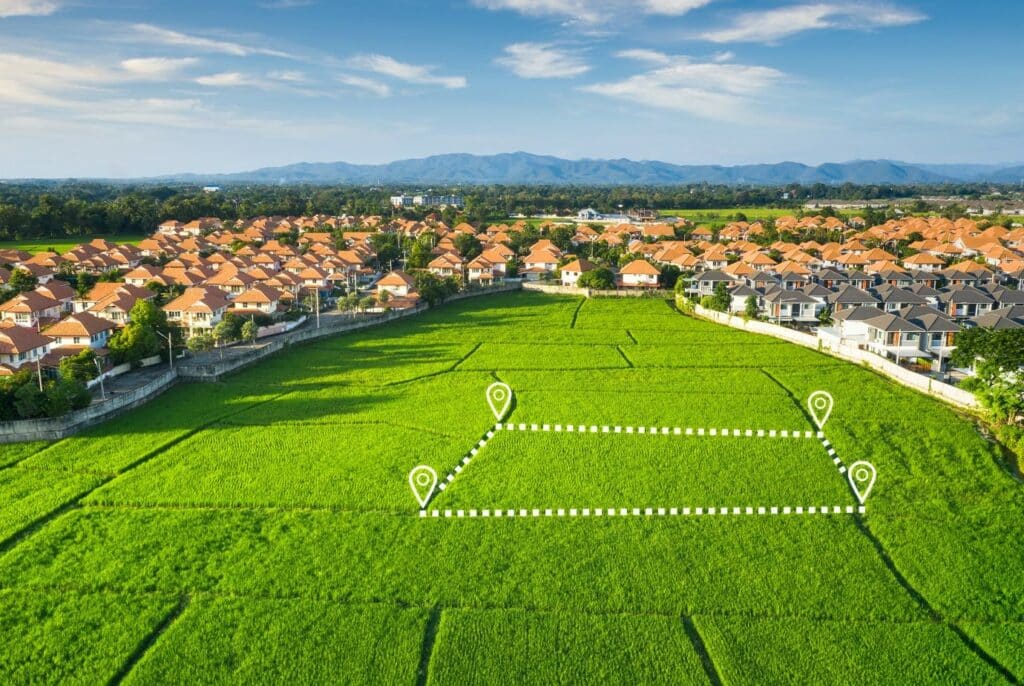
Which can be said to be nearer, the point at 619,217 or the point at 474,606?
the point at 474,606

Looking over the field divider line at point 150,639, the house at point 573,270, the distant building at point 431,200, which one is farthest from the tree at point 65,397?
the distant building at point 431,200

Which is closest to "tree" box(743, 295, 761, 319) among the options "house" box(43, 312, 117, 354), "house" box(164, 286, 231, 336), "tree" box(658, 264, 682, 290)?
"tree" box(658, 264, 682, 290)

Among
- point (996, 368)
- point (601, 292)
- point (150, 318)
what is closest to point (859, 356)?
point (996, 368)

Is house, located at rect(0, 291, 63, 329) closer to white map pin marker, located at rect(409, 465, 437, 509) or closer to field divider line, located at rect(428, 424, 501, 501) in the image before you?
field divider line, located at rect(428, 424, 501, 501)

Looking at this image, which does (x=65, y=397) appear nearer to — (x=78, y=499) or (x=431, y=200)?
(x=78, y=499)

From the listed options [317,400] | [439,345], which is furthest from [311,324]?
[317,400]

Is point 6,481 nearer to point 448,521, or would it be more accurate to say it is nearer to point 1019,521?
point 448,521
